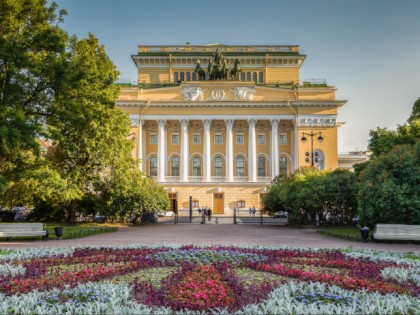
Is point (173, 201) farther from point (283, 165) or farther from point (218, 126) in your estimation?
point (283, 165)

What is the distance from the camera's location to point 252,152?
57.1 meters

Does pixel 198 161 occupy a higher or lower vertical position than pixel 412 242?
higher

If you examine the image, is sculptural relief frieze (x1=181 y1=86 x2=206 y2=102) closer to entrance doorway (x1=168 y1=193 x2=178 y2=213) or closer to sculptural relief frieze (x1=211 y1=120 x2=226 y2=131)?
sculptural relief frieze (x1=211 y1=120 x2=226 y2=131)

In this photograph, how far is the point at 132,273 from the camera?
31.5 feet

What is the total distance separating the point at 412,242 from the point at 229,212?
37698 mm

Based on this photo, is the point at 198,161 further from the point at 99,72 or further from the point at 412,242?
the point at 412,242

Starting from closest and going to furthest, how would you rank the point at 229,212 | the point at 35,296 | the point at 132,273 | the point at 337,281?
the point at 35,296 → the point at 337,281 → the point at 132,273 → the point at 229,212

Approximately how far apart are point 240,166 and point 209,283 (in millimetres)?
50989

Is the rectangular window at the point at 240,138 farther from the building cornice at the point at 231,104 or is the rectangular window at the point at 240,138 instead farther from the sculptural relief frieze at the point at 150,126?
the sculptural relief frieze at the point at 150,126

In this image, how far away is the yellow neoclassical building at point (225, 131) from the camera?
5588cm

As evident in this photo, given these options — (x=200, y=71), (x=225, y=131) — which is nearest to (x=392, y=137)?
(x=225, y=131)

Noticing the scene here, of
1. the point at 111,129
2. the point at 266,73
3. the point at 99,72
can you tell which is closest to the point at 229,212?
the point at 266,73

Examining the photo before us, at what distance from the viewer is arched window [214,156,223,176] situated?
58244mm

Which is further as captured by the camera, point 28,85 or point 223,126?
point 223,126
